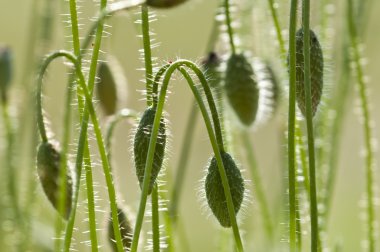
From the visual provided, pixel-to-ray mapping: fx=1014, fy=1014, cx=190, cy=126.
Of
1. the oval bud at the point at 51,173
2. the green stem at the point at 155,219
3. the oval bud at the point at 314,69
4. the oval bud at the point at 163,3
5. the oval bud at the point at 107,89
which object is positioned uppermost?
the oval bud at the point at 163,3

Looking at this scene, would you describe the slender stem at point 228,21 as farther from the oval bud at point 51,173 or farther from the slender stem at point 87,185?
the oval bud at point 51,173

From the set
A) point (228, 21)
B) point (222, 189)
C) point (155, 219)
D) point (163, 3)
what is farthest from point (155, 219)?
point (228, 21)

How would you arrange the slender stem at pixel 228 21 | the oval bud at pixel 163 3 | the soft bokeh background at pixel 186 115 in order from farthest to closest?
the soft bokeh background at pixel 186 115, the slender stem at pixel 228 21, the oval bud at pixel 163 3

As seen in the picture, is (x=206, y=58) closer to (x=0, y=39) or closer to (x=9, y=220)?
(x=9, y=220)

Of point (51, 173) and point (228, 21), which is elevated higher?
point (228, 21)

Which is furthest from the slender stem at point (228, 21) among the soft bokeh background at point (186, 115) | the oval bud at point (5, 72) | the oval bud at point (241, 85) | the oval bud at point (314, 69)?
the soft bokeh background at point (186, 115)

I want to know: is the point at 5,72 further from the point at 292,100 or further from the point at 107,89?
the point at 292,100

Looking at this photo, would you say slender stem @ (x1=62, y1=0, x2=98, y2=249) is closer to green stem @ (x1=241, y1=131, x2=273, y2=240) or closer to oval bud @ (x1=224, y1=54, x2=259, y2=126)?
oval bud @ (x1=224, y1=54, x2=259, y2=126)
